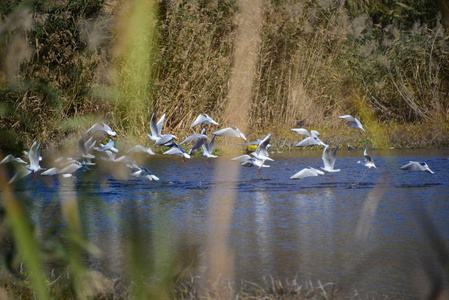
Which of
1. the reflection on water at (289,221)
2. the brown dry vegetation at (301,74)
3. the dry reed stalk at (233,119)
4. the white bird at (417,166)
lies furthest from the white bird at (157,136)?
the brown dry vegetation at (301,74)

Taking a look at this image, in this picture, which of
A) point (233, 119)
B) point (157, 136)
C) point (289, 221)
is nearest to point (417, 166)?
point (289, 221)

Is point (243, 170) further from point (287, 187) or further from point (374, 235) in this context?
point (374, 235)

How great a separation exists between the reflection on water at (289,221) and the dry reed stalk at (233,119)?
0.24ft

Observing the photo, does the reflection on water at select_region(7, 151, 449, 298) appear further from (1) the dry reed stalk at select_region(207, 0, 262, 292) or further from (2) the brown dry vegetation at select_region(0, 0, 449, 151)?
(2) the brown dry vegetation at select_region(0, 0, 449, 151)

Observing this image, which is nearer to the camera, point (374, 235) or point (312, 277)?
point (312, 277)

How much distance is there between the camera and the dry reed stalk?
5617mm

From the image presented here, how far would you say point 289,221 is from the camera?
22.4 ft

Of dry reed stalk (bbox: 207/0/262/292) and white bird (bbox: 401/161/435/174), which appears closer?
dry reed stalk (bbox: 207/0/262/292)

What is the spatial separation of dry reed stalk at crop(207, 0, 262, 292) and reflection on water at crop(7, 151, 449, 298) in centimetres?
7

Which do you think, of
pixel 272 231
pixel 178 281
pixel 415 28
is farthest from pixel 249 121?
pixel 178 281

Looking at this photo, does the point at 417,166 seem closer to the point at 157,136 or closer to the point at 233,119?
the point at 157,136

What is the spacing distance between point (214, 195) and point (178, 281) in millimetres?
4777

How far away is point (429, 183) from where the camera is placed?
9.27 metres

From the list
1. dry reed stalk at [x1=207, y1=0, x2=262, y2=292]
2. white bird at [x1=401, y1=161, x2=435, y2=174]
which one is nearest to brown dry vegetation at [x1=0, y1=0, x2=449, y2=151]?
dry reed stalk at [x1=207, y1=0, x2=262, y2=292]
